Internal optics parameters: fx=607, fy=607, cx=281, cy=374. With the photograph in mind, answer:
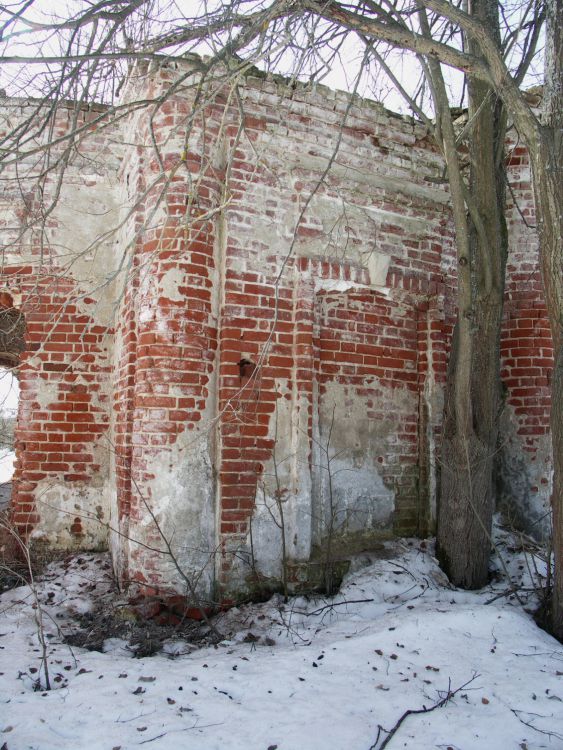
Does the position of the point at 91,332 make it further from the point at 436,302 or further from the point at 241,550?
the point at 436,302

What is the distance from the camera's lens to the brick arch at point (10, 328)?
5509mm

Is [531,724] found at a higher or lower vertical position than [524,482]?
lower

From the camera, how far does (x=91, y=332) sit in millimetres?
5398

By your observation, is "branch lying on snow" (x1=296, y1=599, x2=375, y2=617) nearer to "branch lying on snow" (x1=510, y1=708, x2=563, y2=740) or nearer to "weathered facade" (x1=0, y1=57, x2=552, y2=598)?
"weathered facade" (x1=0, y1=57, x2=552, y2=598)

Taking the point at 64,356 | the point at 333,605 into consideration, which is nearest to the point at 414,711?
the point at 333,605

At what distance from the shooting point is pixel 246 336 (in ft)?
14.8

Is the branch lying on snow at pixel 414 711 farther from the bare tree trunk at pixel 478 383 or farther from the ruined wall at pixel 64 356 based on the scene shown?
the ruined wall at pixel 64 356

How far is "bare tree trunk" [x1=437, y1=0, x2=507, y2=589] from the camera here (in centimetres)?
466

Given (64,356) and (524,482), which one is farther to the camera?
(524,482)

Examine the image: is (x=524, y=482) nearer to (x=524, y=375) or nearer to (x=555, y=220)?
(x=524, y=375)

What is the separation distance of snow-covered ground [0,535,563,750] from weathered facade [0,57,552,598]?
0.58 m

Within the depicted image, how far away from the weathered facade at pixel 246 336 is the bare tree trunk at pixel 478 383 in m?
0.43

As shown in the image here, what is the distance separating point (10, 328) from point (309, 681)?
4341 millimetres

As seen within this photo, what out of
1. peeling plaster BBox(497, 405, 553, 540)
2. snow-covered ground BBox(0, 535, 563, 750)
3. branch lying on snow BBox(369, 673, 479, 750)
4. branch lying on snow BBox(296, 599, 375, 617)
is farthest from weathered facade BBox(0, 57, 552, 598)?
branch lying on snow BBox(369, 673, 479, 750)
